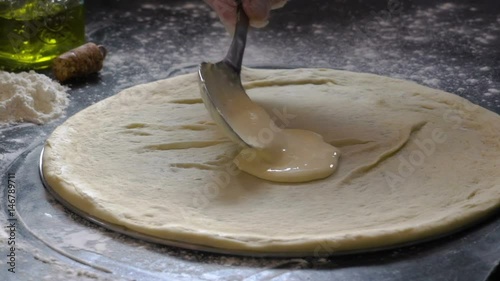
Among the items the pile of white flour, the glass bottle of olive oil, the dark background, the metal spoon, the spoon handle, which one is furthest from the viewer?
the glass bottle of olive oil

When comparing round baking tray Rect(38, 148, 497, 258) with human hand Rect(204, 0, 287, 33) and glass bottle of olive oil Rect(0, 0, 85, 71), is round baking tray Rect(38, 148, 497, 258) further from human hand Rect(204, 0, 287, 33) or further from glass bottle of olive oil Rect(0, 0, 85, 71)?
glass bottle of olive oil Rect(0, 0, 85, 71)

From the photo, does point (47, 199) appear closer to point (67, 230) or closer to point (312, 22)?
point (67, 230)

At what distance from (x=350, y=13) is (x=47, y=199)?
1.27 metres

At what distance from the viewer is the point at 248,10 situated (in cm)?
167

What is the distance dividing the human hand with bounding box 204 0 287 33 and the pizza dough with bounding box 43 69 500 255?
0.61 ft

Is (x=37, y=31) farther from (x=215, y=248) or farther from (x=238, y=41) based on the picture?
(x=215, y=248)

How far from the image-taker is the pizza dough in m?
1.29

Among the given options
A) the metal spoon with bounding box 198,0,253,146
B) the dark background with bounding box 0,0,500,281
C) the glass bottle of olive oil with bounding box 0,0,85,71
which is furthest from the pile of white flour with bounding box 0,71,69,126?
the metal spoon with bounding box 198,0,253,146

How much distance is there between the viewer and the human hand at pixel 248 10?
167 cm

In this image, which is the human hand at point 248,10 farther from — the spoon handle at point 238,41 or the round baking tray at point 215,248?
the round baking tray at point 215,248

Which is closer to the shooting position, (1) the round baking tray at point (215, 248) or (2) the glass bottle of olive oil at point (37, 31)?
(1) the round baking tray at point (215, 248)

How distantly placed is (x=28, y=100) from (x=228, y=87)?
494 millimetres

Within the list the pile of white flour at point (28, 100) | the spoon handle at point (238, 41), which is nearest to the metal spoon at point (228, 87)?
the spoon handle at point (238, 41)

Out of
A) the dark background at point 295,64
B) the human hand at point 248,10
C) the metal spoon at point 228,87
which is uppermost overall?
the human hand at point 248,10
